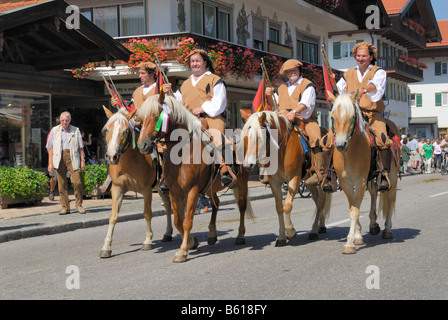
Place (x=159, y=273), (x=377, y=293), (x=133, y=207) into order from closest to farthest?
(x=377, y=293) → (x=159, y=273) → (x=133, y=207)

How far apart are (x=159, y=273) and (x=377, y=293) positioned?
249 cm

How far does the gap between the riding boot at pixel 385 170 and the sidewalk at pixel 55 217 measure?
6125 millimetres

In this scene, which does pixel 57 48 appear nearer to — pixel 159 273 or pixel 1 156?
pixel 1 156

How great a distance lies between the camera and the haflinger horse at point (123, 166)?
8219 millimetres

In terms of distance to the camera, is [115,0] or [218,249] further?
[115,0]

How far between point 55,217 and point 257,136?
Result: 21.4ft

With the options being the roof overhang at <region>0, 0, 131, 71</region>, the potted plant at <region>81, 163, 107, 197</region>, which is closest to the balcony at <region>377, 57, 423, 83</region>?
the roof overhang at <region>0, 0, 131, 71</region>

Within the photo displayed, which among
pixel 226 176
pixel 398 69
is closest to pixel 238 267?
pixel 226 176

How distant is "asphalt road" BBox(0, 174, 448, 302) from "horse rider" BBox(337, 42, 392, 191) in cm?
128

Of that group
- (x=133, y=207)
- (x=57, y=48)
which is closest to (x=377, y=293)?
(x=133, y=207)

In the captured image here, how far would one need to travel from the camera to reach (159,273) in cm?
702

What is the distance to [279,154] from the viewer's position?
8.65 meters

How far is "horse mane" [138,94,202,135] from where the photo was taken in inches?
295

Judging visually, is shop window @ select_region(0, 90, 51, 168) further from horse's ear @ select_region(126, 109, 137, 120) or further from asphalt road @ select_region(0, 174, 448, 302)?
horse's ear @ select_region(126, 109, 137, 120)
